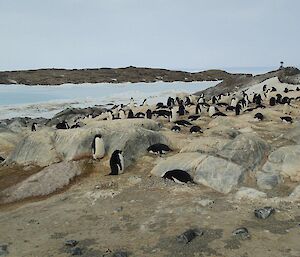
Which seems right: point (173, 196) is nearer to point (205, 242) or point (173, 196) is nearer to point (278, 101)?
point (205, 242)

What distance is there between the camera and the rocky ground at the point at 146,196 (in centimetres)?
873

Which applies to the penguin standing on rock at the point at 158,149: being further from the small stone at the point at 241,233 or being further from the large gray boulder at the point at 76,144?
the small stone at the point at 241,233

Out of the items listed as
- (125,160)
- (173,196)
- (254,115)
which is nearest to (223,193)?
(173,196)

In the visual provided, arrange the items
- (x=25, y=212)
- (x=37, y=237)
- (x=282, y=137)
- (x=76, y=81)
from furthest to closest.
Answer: (x=76, y=81) → (x=282, y=137) → (x=25, y=212) → (x=37, y=237)

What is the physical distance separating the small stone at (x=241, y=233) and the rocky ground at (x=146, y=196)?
0.15ft

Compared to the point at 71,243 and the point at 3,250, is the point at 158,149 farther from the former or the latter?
the point at 3,250

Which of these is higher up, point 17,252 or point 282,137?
point 282,137

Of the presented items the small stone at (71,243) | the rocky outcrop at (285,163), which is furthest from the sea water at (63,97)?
the small stone at (71,243)

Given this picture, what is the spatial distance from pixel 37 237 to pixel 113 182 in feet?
12.7

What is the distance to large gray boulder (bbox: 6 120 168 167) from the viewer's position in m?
15.4

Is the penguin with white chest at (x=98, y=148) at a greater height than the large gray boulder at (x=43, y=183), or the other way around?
the penguin with white chest at (x=98, y=148)

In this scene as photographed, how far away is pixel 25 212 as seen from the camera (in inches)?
446

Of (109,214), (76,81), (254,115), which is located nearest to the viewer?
(109,214)

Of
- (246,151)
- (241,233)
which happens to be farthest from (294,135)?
(241,233)
